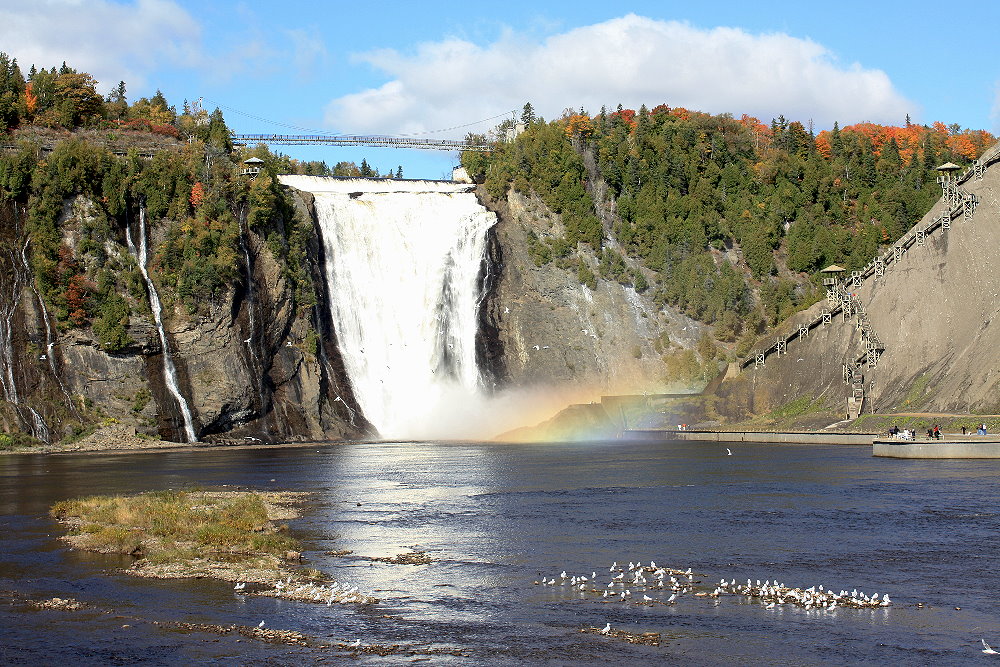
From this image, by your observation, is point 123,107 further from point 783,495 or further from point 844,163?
point 783,495

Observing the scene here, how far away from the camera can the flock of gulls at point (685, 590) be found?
87.0ft

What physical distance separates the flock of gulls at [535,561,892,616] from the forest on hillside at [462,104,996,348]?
87.7 metres

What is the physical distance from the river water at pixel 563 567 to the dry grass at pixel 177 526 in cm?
112

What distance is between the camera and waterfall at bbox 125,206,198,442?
92.6 m

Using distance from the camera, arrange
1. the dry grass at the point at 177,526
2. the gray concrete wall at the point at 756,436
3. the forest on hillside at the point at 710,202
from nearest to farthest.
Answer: the dry grass at the point at 177,526
the gray concrete wall at the point at 756,436
the forest on hillside at the point at 710,202

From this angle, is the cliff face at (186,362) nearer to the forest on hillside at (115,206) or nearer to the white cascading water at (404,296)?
the forest on hillside at (115,206)

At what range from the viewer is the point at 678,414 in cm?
10181

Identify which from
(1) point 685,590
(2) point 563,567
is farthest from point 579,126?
(1) point 685,590

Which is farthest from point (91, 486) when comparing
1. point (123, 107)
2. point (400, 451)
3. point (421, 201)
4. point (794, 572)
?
point (123, 107)

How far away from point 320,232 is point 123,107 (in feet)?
105

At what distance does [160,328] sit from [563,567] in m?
70.3

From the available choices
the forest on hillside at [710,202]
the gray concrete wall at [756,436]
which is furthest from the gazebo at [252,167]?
the gray concrete wall at [756,436]

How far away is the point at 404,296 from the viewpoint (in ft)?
378

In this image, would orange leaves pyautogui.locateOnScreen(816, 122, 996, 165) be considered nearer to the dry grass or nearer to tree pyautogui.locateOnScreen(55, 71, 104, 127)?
tree pyautogui.locateOnScreen(55, 71, 104, 127)
